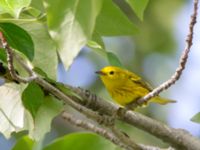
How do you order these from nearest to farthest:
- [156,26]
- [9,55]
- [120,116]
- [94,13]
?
[94,13] → [9,55] → [120,116] → [156,26]

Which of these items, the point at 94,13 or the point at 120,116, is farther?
the point at 120,116

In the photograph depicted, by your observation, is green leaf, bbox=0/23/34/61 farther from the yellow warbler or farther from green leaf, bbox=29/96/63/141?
the yellow warbler

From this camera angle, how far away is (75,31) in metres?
0.83

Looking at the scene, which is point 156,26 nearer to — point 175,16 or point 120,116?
point 175,16

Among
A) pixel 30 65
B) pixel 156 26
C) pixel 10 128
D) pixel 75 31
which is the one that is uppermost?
pixel 75 31

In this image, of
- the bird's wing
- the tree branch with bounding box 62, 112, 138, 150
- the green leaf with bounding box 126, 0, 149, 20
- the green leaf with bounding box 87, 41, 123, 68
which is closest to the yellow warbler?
the bird's wing

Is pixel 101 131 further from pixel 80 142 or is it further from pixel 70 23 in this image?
pixel 70 23

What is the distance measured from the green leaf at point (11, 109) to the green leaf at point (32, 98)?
0.07 m

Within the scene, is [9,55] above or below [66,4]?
below

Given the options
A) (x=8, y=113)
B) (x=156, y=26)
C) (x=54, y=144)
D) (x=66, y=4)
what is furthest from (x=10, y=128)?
(x=156, y=26)

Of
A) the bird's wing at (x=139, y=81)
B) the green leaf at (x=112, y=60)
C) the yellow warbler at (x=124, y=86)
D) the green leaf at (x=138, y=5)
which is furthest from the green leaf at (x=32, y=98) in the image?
the bird's wing at (x=139, y=81)

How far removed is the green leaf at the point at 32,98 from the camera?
3.45 ft

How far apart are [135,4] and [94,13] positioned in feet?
0.25

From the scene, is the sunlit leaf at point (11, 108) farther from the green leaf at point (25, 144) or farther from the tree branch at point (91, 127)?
the tree branch at point (91, 127)
